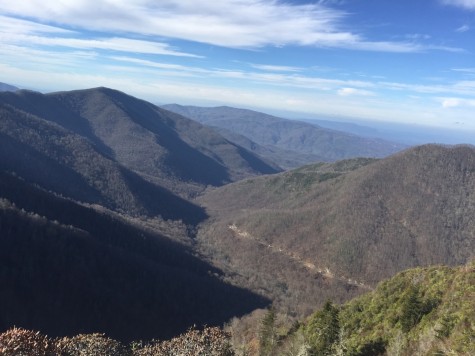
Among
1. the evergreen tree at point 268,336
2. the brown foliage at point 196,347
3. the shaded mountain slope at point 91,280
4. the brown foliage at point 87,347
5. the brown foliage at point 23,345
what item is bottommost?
the shaded mountain slope at point 91,280

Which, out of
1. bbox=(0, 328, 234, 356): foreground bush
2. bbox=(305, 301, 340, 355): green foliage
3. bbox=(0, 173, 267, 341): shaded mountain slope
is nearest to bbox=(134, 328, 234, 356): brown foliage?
bbox=(0, 328, 234, 356): foreground bush

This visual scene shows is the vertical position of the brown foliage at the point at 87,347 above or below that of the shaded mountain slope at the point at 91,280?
above

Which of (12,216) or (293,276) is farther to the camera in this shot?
(293,276)

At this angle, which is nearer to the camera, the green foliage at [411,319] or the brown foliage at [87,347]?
the brown foliage at [87,347]

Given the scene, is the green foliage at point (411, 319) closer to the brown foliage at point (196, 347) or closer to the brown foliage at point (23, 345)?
the brown foliage at point (196, 347)

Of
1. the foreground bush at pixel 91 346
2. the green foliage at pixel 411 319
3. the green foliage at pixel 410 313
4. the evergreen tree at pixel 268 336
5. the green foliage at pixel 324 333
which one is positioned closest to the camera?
the foreground bush at pixel 91 346

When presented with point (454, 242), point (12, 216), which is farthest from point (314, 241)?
point (12, 216)

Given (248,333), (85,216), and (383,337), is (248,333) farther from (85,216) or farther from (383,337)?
(85,216)

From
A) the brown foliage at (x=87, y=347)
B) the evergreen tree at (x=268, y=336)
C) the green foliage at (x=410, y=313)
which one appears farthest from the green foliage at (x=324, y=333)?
the brown foliage at (x=87, y=347)

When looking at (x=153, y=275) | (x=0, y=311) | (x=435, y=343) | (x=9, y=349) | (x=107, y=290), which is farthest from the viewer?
(x=153, y=275)

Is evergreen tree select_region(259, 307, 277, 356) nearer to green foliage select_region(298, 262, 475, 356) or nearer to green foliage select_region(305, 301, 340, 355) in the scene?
green foliage select_region(305, 301, 340, 355)
